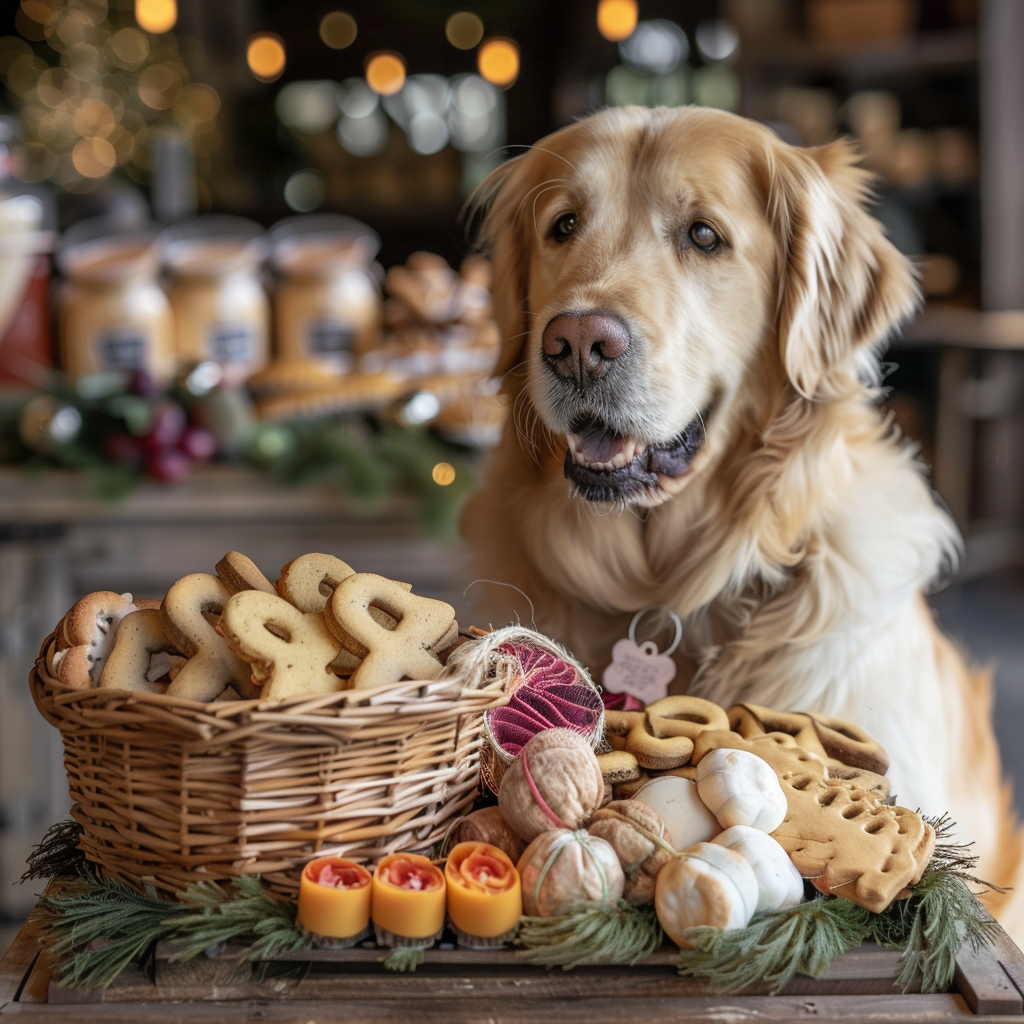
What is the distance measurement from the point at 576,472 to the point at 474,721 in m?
0.40

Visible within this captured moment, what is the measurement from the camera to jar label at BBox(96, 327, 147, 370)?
2428mm

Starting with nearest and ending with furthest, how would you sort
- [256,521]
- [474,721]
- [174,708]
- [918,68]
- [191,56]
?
[174,708] < [474,721] < [256,521] < [918,68] < [191,56]

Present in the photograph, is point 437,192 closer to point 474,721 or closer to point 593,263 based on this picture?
point 593,263

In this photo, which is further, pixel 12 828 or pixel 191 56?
pixel 191 56

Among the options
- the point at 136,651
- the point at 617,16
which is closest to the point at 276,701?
the point at 136,651

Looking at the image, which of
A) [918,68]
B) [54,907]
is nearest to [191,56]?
[918,68]

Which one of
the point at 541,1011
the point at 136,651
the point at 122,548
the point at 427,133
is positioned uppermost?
the point at 427,133

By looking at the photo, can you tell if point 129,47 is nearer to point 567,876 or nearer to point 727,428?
point 727,428

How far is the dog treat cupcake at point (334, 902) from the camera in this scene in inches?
30.2

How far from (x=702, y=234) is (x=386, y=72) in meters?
5.15

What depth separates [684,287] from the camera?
1.20 meters

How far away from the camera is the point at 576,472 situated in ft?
3.91

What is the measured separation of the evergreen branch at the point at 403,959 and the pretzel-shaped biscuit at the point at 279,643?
0.64 ft

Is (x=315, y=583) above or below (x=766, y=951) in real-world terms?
above
